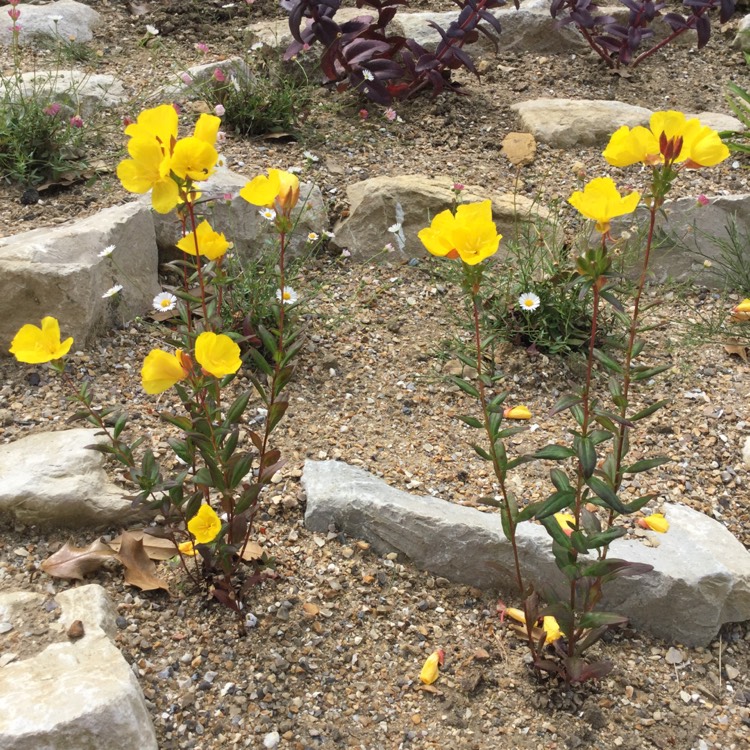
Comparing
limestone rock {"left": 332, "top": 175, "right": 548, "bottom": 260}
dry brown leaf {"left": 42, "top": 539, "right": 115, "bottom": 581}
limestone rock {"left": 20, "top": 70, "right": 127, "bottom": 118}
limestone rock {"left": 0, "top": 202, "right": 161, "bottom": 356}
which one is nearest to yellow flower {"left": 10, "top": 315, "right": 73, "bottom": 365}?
dry brown leaf {"left": 42, "top": 539, "right": 115, "bottom": 581}

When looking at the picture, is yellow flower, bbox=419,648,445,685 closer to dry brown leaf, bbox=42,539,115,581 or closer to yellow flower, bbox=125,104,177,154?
dry brown leaf, bbox=42,539,115,581

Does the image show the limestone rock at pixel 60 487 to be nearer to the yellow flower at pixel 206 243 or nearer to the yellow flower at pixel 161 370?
the yellow flower at pixel 161 370

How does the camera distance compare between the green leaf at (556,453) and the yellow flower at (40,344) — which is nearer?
the green leaf at (556,453)

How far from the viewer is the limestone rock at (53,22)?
4527mm

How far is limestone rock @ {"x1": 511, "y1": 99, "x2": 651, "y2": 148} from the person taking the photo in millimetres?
4277

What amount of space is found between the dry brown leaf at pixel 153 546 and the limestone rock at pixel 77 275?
0.91 meters

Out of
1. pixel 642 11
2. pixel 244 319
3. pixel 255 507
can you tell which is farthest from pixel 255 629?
pixel 642 11

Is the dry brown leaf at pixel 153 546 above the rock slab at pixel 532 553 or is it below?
above

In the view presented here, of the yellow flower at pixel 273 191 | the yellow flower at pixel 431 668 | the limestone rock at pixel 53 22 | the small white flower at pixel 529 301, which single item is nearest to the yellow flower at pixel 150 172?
the yellow flower at pixel 273 191

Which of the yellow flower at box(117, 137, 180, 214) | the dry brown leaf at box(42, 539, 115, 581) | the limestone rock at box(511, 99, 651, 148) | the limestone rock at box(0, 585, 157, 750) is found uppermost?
the yellow flower at box(117, 137, 180, 214)

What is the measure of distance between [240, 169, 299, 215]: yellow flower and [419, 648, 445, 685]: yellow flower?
1194mm

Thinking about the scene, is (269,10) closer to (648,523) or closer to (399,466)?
(399,466)

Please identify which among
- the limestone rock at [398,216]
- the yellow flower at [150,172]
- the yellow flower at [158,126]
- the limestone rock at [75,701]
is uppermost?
the yellow flower at [158,126]

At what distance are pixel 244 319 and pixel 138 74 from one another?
7.11 ft
